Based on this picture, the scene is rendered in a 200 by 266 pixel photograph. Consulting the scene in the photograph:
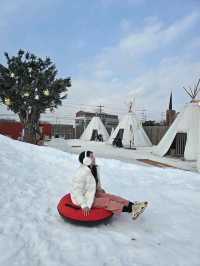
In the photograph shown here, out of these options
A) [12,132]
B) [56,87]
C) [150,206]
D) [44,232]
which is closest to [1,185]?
[44,232]

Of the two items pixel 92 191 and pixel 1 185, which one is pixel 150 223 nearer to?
pixel 92 191

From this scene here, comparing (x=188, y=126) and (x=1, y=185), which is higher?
(x=188, y=126)

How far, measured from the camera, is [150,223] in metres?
4.04

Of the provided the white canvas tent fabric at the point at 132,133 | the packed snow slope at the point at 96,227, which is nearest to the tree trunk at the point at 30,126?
the packed snow slope at the point at 96,227

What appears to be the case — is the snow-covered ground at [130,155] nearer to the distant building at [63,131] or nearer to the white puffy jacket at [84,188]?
the white puffy jacket at [84,188]

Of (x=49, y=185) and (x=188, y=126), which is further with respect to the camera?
(x=188, y=126)

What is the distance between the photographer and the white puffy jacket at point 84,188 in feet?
12.3

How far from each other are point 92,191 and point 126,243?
782mm

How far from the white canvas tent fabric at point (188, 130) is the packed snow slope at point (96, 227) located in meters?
Answer: 6.34

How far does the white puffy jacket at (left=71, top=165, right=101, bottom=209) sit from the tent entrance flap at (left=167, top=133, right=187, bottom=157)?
11.0m

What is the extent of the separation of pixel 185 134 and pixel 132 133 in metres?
7.18

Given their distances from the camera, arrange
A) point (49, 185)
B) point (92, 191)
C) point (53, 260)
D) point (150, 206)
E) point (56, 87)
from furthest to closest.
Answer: point (56, 87)
point (49, 185)
point (150, 206)
point (92, 191)
point (53, 260)

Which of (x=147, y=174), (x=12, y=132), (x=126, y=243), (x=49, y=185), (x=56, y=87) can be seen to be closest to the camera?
(x=126, y=243)

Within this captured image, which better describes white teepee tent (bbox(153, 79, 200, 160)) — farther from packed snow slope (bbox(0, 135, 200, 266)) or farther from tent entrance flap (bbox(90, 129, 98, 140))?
tent entrance flap (bbox(90, 129, 98, 140))
